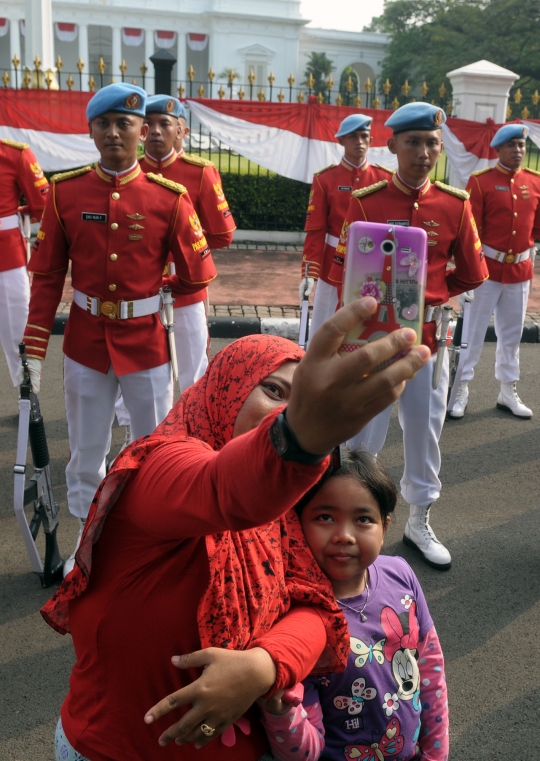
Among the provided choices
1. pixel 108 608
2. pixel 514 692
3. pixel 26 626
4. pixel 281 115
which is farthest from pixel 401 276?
pixel 281 115

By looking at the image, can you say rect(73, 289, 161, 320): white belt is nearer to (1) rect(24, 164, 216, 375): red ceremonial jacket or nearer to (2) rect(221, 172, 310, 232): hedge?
(1) rect(24, 164, 216, 375): red ceremonial jacket

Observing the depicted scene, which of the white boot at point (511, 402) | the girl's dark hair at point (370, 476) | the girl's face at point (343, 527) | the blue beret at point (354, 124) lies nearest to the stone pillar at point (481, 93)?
the blue beret at point (354, 124)

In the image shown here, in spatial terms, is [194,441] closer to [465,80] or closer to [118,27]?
[465,80]

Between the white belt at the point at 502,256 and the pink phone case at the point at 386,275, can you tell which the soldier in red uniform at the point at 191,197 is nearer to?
the white belt at the point at 502,256

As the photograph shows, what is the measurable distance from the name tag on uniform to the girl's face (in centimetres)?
215

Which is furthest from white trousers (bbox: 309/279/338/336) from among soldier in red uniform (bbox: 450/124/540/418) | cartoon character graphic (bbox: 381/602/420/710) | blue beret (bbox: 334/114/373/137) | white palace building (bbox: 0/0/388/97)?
white palace building (bbox: 0/0/388/97)

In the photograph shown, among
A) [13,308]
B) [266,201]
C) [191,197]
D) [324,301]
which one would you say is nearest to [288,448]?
[191,197]

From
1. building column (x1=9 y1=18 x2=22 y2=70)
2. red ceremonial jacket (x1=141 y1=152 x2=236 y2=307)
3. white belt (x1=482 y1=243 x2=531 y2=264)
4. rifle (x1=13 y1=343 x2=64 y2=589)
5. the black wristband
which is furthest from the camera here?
building column (x1=9 y1=18 x2=22 y2=70)

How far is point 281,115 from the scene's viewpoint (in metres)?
10.8

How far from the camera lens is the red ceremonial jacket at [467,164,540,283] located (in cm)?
597

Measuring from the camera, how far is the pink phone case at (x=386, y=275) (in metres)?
1.20

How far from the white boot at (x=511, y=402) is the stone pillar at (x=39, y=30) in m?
12.1

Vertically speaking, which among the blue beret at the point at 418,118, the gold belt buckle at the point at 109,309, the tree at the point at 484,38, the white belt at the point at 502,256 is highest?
the tree at the point at 484,38

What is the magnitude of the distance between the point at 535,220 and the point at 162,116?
287 centimetres
